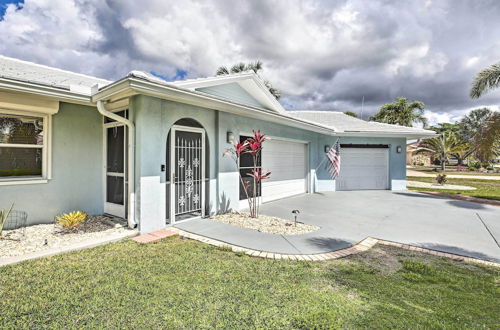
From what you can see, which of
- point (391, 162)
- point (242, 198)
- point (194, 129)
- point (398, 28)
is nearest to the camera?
point (194, 129)

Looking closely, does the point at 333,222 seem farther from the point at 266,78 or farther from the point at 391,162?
the point at 266,78

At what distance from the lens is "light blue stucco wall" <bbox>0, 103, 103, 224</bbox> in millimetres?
5765

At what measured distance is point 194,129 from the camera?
688 centimetres

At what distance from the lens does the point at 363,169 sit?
1427 centimetres

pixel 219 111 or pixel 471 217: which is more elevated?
pixel 219 111

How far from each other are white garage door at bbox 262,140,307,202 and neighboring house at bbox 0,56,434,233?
1.55m

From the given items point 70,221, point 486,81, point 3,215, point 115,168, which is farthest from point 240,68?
point 3,215

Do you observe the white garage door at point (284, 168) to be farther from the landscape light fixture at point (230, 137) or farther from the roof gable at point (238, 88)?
the landscape light fixture at point (230, 137)

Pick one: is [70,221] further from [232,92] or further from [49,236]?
[232,92]

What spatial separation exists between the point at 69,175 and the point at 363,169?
14163 mm

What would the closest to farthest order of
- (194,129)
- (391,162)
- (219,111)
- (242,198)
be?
(194,129)
(219,111)
(242,198)
(391,162)

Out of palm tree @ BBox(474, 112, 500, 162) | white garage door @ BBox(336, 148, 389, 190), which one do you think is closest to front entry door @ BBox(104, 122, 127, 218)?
white garage door @ BBox(336, 148, 389, 190)

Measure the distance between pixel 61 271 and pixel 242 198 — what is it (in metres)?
5.90

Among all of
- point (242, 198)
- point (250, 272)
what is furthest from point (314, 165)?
point (250, 272)
